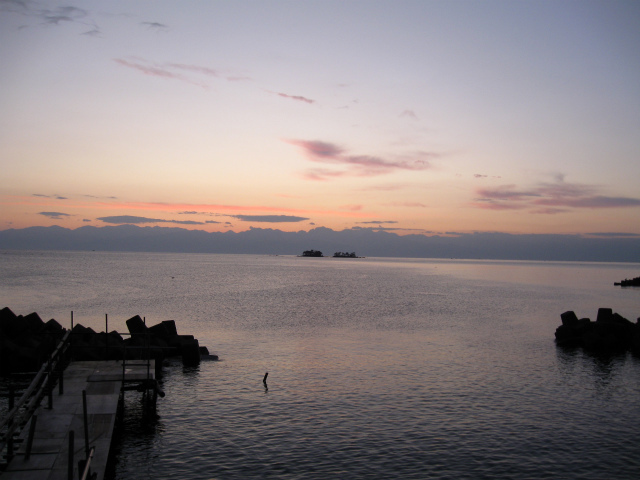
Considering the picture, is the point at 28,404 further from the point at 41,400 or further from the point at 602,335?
the point at 602,335

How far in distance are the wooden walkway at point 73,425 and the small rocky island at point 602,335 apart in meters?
34.2

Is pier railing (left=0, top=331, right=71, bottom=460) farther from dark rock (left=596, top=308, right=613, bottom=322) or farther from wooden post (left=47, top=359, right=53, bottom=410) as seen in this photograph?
dark rock (left=596, top=308, right=613, bottom=322)

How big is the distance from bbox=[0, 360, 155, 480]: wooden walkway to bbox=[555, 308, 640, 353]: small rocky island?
112 feet

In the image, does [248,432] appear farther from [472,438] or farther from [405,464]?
[472,438]

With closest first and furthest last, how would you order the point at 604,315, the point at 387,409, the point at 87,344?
1. the point at 387,409
2. the point at 87,344
3. the point at 604,315

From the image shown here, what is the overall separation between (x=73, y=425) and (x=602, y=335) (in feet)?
132

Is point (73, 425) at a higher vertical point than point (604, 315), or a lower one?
lower

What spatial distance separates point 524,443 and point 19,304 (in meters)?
64.0

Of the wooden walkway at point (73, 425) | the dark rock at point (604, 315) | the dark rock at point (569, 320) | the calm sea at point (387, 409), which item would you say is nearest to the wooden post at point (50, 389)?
the wooden walkway at point (73, 425)

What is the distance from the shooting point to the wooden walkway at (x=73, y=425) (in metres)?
13.9

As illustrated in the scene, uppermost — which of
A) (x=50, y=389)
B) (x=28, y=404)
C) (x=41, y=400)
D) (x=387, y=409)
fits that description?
(x=50, y=389)

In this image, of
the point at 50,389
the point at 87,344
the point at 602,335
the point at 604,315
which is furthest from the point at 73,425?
Result: the point at 604,315

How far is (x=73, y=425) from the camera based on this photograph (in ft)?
54.9

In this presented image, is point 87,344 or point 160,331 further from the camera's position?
point 160,331
